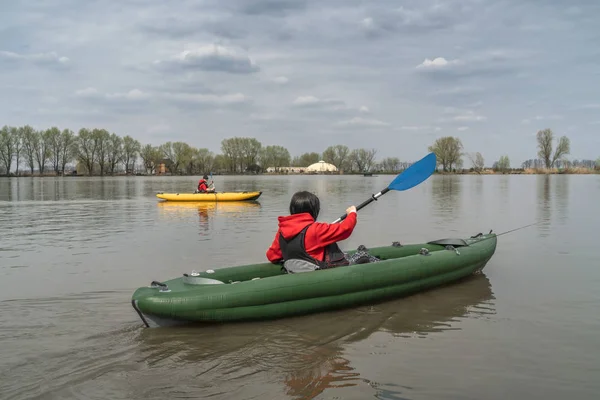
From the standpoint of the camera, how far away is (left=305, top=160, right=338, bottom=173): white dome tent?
158 metres

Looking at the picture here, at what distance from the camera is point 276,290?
5.47 meters

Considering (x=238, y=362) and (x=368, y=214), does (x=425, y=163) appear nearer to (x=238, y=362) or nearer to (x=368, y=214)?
(x=238, y=362)

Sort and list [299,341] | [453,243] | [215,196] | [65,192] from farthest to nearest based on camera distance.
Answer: [65,192]
[215,196]
[453,243]
[299,341]

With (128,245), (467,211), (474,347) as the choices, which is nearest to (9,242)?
(128,245)

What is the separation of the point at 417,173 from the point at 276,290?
4.34 metres

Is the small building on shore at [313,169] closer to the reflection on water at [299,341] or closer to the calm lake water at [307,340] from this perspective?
the calm lake water at [307,340]

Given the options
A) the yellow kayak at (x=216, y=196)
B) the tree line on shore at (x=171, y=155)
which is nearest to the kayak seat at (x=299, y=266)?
the yellow kayak at (x=216, y=196)

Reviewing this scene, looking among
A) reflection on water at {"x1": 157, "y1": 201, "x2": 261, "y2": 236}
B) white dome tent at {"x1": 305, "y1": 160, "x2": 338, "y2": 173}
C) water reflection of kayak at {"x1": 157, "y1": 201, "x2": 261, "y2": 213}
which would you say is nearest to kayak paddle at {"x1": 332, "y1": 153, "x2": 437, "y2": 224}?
reflection on water at {"x1": 157, "y1": 201, "x2": 261, "y2": 236}

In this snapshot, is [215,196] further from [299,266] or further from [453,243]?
[299,266]

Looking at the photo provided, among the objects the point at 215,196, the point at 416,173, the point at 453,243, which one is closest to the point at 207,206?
the point at 215,196

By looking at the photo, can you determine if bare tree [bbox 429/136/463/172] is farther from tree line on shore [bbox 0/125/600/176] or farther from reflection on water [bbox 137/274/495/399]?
reflection on water [bbox 137/274/495/399]

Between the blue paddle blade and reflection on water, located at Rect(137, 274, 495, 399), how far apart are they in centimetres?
259

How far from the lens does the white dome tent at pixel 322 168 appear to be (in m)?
158

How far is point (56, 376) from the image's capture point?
4.21 m
